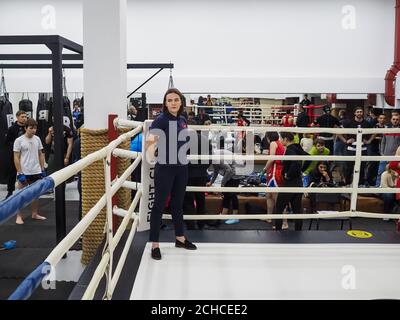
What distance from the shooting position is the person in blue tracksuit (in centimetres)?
278

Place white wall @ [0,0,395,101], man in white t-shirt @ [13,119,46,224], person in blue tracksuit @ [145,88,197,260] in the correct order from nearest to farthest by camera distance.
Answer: person in blue tracksuit @ [145,88,197,260] → man in white t-shirt @ [13,119,46,224] → white wall @ [0,0,395,101]

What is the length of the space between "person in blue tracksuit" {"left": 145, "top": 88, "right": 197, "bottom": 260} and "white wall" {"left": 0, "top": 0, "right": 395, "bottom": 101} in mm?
5881

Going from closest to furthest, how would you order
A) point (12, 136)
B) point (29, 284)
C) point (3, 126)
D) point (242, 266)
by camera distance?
1. point (29, 284)
2. point (242, 266)
3. point (12, 136)
4. point (3, 126)

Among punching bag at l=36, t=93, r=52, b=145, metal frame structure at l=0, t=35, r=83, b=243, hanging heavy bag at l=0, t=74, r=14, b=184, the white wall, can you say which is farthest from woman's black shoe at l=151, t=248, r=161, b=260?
the white wall

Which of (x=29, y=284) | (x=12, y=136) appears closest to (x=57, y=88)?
(x=12, y=136)

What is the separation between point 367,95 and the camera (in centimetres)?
900

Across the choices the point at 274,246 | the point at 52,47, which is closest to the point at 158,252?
the point at 274,246

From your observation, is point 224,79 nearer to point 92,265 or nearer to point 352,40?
point 352,40

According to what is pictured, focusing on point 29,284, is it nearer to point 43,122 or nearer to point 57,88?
point 57,88

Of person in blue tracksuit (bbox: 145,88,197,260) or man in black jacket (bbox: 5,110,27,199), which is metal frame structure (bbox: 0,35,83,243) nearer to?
person in blue tracksuit (bbox: 145,88,197,260)

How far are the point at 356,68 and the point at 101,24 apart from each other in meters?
6.81

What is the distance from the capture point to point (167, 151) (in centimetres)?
282

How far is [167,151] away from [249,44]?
6.45 m

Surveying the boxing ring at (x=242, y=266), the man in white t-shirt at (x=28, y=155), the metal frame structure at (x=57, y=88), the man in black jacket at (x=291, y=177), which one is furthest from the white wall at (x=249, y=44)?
the boxing ring at (x=242, y=266)
